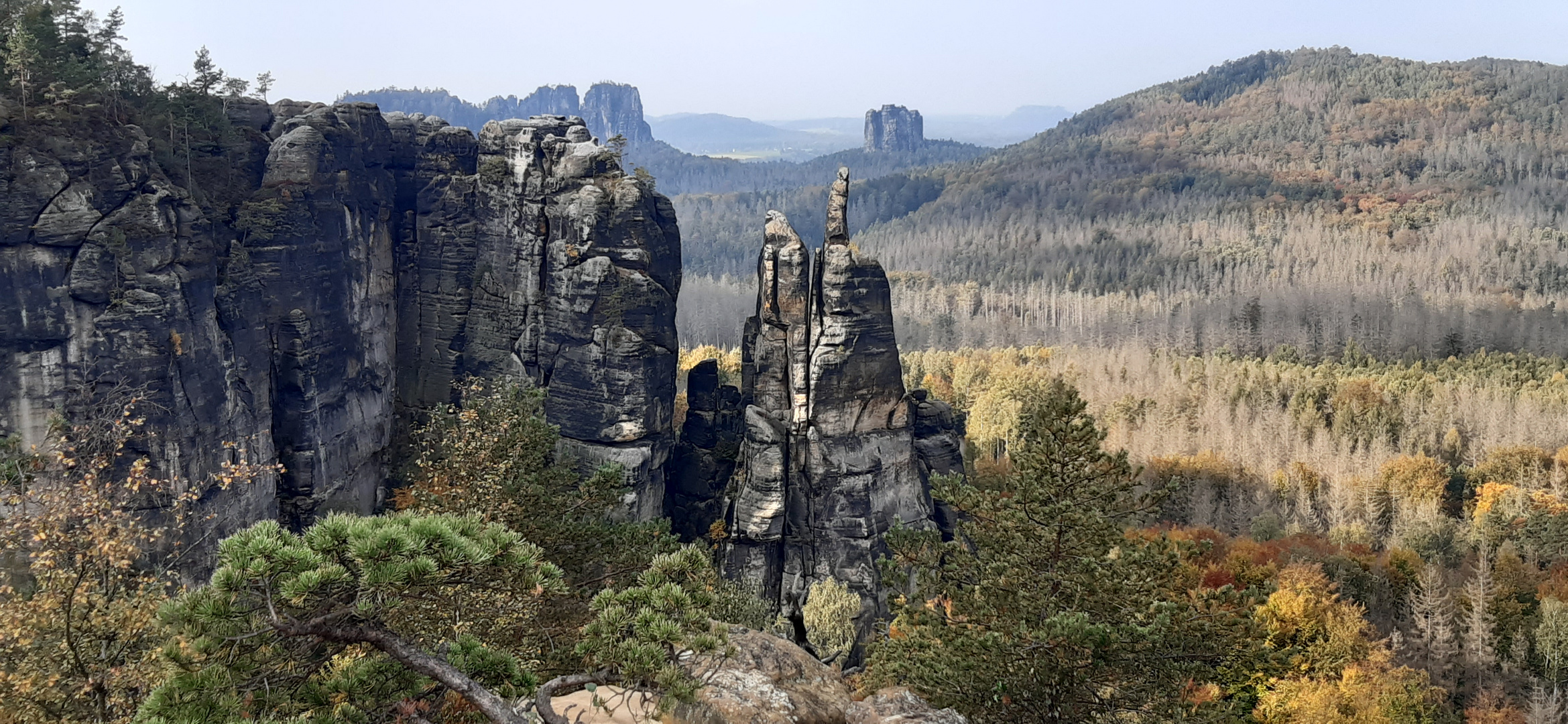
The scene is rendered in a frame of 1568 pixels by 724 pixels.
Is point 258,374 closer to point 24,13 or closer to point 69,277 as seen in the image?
point 69,277

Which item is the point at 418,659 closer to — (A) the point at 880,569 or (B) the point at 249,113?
(A) the point at 880,569

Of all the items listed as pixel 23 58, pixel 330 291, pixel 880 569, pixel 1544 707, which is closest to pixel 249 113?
pixel 330 291

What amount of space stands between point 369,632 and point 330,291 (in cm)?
4059

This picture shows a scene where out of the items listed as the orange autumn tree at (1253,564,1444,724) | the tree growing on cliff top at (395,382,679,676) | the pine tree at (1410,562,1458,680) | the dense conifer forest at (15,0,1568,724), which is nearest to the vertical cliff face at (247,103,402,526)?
the dense conifer forest at (15,0,1568,724)

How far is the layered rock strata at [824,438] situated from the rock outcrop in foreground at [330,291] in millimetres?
5546

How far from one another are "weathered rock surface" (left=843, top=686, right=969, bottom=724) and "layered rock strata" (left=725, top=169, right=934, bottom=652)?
29.9 meters

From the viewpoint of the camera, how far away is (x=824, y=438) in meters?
49.4

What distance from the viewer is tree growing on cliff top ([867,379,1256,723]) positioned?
67.8 feet

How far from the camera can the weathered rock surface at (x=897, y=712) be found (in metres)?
18.0

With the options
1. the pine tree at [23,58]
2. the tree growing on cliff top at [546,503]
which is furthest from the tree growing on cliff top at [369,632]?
the pine tree at [23,58]

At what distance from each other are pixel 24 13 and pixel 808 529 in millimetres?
40200

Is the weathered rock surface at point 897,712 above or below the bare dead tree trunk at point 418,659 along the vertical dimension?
below

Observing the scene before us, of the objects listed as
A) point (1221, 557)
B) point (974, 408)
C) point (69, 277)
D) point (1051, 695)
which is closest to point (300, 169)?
point (69, 277)

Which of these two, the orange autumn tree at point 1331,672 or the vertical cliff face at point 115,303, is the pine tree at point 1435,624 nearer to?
the orange autumn tree at point 1331,672
